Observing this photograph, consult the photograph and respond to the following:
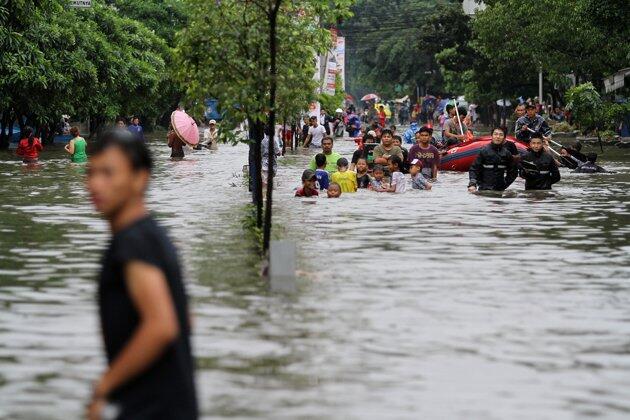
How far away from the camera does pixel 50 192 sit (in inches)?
1129

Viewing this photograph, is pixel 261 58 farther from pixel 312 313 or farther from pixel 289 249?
pixel 312 313

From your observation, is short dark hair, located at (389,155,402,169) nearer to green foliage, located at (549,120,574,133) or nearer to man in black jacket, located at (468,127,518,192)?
man in black jacket, located at (468,127,518,192)

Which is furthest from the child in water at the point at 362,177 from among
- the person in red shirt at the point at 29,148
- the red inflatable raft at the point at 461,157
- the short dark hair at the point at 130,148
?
the short dark hair at the point at 130,148

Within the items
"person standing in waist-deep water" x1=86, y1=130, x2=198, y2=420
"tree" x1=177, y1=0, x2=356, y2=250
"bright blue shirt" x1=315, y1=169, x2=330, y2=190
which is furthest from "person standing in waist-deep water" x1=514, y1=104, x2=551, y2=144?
"person standing in waist-deep water" x1=86, y1=130, x2=198, y2=420

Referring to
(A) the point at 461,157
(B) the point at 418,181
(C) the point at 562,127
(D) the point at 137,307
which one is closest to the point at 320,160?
(B) the point at 418,181

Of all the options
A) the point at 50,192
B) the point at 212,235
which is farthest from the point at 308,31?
the point at 50,192

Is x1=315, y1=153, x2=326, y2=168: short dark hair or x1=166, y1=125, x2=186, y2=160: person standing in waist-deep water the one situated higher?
x1=315, y1=153, x2=326, y2=168: short dark hair

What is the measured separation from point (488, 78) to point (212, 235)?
5871 cm

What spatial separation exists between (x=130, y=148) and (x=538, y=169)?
23497mm

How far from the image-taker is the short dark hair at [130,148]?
5.15 metres

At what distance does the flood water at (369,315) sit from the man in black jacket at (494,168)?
400 cm

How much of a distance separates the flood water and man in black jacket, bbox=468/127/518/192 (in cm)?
400

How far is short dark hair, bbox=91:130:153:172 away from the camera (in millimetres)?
5148

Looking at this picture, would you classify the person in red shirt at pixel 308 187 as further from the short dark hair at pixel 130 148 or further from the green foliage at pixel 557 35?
the short dark hair at pixel 130 148
